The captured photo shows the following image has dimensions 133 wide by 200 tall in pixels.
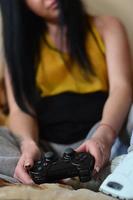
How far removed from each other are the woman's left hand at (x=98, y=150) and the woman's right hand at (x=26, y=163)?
0.31 feet

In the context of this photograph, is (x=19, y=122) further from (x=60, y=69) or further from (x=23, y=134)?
(x=60, y=69)

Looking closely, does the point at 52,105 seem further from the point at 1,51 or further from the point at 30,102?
the point at 1,51

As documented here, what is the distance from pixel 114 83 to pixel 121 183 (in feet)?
1.56

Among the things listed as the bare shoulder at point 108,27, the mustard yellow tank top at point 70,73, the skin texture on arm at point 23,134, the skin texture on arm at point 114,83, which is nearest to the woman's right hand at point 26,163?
the skin texture on arm at point 23,134

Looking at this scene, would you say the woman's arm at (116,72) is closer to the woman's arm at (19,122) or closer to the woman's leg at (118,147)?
the woman's leg at (118,147)

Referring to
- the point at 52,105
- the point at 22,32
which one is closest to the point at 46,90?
the point at 52,105

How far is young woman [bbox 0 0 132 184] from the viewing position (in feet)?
4.04

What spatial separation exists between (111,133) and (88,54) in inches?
11.9

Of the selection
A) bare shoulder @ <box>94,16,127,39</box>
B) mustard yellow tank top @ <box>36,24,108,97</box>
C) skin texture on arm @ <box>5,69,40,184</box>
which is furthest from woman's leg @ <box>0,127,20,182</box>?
bare shoulder @ <box>94,16,127,39</box>

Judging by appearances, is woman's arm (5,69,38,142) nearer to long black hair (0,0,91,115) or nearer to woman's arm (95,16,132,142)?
long black hair (0,0,91,115)

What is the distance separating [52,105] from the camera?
1.27 m

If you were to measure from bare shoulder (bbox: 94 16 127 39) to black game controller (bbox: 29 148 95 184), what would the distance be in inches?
19.9

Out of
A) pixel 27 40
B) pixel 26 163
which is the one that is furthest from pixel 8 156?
pixel 27 40

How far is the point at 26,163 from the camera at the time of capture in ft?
3.05
